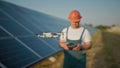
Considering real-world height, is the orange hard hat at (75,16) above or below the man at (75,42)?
above

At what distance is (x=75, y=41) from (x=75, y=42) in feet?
0.07

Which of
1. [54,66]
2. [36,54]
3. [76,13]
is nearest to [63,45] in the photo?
[76,13]

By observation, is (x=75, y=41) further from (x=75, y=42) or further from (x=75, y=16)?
(x=75, y=16)

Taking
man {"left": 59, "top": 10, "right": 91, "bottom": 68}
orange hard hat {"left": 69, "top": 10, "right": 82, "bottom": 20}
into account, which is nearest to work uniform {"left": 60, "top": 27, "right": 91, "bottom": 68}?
man {"left": 59, "top": 10, "right": 91, "bottom": 68}

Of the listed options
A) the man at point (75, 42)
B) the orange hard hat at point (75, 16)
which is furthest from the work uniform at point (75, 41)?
the orange hard hat at point (75, 16)

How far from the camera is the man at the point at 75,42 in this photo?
4418mm

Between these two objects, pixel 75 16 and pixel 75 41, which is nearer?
pixel 75 16

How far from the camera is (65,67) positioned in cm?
467

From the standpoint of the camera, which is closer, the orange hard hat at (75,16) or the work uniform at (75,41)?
the orange hard hat at (75,16)

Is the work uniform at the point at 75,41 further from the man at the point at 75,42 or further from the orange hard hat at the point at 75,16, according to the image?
the orange hard hat at the point at 75,16

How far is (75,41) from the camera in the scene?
177 inches

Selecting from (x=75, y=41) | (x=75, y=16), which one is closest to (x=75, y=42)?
(x=75, y=41)

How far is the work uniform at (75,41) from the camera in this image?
4.49 metres

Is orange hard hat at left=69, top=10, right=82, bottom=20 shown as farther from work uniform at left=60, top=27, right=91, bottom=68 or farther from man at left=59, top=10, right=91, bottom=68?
work uniform at left=60, top=27, right=91, bottom=68
